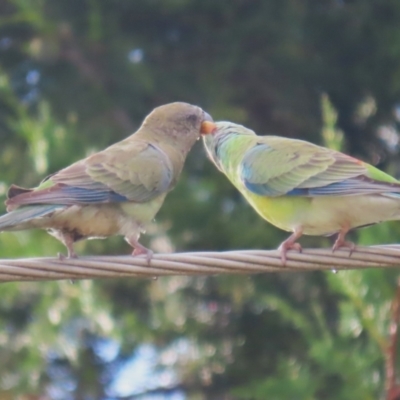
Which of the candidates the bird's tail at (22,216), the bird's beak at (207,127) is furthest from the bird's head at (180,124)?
the bird's tail at (22,216)

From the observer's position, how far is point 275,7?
904 centimetres

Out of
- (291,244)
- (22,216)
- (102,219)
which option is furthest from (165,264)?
(102,219)

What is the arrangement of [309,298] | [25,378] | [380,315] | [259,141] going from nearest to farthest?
[259,141]
[380,315]
[25,378]
[309,298]

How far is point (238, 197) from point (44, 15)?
245cm

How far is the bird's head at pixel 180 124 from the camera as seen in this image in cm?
541

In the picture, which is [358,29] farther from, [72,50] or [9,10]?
[9,10]

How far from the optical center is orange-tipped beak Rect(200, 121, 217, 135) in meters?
5.38

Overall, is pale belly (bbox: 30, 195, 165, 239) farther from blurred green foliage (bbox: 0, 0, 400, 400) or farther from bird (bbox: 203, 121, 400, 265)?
blurred green foliage (bbox: 0, 0, 400, 400)

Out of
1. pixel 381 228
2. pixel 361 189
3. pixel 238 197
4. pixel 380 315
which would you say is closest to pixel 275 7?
pixel 238 197

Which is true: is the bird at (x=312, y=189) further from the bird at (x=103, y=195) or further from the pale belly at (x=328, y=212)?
the bird at (x=103, y=195)

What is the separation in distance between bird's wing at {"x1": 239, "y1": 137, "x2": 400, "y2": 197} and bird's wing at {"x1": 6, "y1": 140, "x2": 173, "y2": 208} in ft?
1.48

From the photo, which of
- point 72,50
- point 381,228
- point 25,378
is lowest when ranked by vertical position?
point 25,378

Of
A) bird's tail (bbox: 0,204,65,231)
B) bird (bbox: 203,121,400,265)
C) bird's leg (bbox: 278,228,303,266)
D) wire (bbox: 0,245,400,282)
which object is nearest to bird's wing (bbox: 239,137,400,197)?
bird (bbox: 203,121,400,265)

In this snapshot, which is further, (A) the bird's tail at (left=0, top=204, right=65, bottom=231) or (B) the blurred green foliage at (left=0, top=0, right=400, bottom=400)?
(B) the blurred green foliage at (left=0, top=0, right=400, bottom=400)
